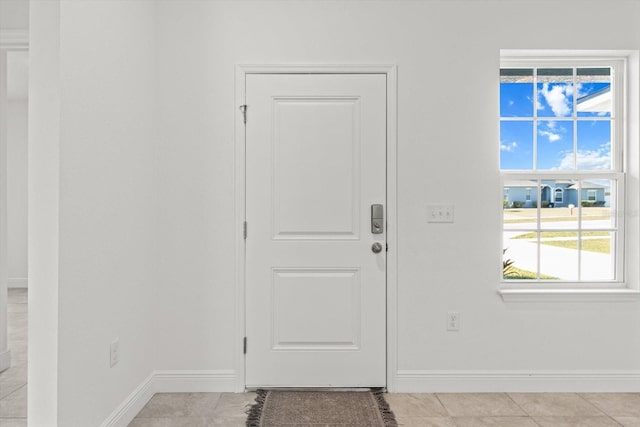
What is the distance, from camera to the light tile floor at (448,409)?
2348 millimetres

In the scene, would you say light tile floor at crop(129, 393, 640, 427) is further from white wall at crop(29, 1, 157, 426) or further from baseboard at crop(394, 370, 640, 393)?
white wall at crop(29, 1, 157, 426)

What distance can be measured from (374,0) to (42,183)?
214cm

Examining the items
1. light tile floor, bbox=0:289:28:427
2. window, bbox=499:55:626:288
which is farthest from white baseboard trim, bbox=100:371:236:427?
window, bbox=499:55:626:288

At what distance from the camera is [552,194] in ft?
9.42

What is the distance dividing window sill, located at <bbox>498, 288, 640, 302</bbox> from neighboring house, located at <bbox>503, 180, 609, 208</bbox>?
56 cm

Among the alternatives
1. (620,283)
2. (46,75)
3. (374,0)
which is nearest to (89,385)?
(46,75)

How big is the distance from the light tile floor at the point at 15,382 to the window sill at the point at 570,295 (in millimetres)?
2878

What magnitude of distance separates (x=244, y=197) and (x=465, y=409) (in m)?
1.81

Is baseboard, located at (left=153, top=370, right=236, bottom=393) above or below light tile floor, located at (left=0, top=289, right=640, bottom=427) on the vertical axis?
above

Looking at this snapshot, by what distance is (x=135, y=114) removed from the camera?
244 cm

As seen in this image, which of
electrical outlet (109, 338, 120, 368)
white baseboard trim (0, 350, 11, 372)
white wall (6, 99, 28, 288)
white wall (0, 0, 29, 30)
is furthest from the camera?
white wall (6, 99, 28, 288)

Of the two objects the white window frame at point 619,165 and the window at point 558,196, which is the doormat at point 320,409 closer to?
the white window frame at point 619,165

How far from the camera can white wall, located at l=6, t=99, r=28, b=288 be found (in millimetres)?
6258

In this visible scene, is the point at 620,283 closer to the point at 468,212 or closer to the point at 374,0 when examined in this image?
the point at 468,212
